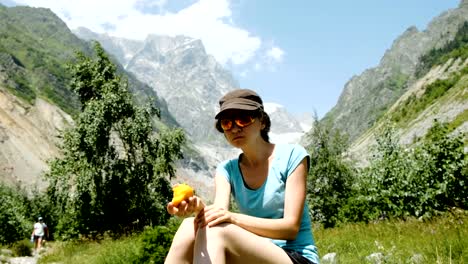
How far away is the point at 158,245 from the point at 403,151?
35.9 ft

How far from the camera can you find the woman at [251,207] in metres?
3.37

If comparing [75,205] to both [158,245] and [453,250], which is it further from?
[453,250]

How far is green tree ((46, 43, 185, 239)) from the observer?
22.4 m

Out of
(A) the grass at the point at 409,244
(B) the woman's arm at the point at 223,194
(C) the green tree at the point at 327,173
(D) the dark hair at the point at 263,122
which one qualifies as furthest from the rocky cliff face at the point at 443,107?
(B) the woman's arm at the point at 223,194

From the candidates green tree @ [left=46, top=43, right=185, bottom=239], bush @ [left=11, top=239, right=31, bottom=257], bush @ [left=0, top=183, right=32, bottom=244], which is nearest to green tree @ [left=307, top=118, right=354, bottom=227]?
green tree @ [left=46, top=43, right=185, bottom=239]

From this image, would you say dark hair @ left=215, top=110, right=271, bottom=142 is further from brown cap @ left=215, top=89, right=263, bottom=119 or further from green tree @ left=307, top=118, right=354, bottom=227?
green tree @ left=307, top=118, right=354, bottom=227

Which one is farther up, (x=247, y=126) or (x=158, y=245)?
(x=247, y=126)

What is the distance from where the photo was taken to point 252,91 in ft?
12.8

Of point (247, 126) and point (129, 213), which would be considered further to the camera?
point (129, 213)

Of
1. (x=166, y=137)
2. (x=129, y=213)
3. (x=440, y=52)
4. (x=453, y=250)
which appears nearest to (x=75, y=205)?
(x=129, y=213)

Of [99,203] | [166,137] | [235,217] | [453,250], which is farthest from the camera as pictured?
[166,137]

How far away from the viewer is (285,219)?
3588mm

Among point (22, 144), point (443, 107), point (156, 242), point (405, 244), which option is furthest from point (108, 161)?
point (443, 107)

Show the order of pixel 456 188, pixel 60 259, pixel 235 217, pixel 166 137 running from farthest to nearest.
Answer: pixel 166 137 → pixel 60 259 → pixel 456 188 → pixel 235 217
